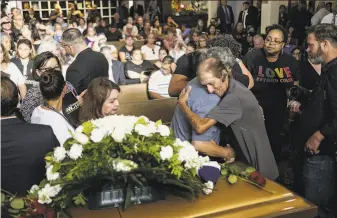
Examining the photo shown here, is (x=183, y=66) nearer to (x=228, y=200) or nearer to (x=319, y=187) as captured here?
(x=319, y=187)

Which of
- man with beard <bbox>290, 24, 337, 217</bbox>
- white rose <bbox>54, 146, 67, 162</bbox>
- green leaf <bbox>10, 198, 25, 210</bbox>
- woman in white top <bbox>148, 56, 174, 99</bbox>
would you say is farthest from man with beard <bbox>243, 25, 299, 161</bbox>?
green leaf <bbox>10, 198, 25, 210</bbox>

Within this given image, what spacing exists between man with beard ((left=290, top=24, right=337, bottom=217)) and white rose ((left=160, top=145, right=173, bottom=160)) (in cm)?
143

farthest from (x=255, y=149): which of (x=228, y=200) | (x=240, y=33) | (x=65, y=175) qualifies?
(x=240, y=33)

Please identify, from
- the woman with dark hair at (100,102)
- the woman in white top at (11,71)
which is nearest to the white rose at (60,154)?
the woman with dark hair at (100,102)

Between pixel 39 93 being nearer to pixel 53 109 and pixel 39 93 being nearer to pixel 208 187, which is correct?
pixel 53 109

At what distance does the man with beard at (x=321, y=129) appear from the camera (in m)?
2.72

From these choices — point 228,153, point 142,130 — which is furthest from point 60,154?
point 228,153

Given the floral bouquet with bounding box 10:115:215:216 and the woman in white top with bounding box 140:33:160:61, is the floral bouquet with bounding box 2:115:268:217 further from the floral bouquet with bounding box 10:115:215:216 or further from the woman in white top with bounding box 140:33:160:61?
the woman in white top with bounding box 140:33:160:61

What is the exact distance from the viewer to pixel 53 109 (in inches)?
99.7

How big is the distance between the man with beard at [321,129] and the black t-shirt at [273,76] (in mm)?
839

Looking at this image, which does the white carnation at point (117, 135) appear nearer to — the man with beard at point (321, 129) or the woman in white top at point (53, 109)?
the woman in white top at point (53, 109)

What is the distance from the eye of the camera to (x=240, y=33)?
1001 cm

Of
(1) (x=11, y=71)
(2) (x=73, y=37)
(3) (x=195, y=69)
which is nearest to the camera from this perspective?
(3) (x=195, y=69)

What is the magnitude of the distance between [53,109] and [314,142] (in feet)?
5.72
